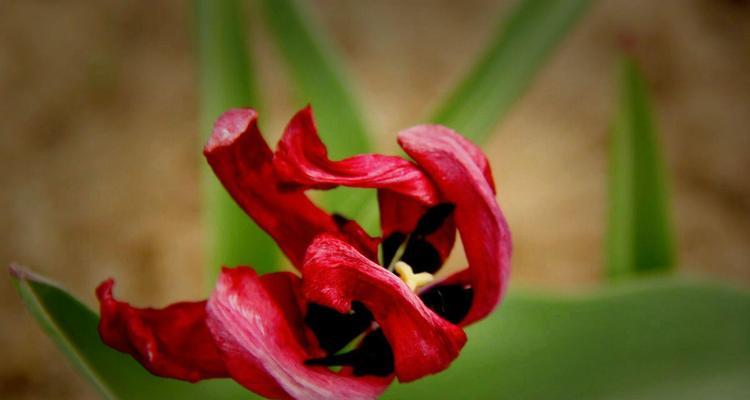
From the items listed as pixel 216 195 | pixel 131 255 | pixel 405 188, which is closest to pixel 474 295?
pixel 405 188

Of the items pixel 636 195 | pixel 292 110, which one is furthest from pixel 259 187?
pixel 292 110

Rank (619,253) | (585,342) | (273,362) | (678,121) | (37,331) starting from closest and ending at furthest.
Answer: (273,362) < (585,342) < (619,253) < (37,331) < (678,121)

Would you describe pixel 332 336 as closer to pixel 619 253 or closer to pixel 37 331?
pixel 619 253

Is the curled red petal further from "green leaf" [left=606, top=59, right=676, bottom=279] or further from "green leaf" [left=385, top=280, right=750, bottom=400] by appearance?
"green leaf" [left=606, top=59, right=676, bottom=279]

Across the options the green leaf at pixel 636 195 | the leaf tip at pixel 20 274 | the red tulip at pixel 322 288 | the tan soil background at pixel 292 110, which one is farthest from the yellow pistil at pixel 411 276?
the tan soil background at pixel 292 110

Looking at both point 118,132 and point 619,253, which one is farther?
point 118,132

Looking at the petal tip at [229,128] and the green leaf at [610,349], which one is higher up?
the petal tip at [229,128]

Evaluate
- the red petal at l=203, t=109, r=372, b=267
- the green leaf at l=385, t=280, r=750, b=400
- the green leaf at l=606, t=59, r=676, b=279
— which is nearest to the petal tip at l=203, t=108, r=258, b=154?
the red petal at l=203, t=109, r=372, b=267

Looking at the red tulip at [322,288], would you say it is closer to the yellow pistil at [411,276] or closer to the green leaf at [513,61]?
the yellow pistil at [411,276]
